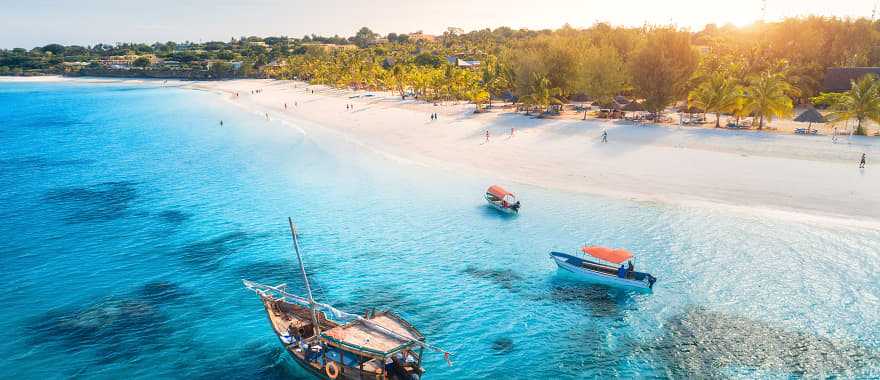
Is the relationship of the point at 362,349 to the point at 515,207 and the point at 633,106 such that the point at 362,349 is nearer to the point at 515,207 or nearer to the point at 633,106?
the point at 515,207

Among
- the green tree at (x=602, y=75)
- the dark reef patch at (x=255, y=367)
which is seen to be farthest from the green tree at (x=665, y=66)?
the dark reef patch at (x=255, y=367)

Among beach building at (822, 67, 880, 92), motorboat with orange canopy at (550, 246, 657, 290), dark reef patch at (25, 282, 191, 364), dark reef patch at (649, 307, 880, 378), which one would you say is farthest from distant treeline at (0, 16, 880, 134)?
dark reef patch at (25, 282, 191, 364)

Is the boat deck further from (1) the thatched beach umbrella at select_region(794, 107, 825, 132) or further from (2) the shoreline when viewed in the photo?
(1) the thatched beach umbrella at select_region(794, 107, 825, 132)

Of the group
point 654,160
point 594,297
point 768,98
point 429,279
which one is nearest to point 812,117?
point 768,98

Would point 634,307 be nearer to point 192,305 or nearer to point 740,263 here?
point 740,263

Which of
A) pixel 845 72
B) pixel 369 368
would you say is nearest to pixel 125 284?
pixel 369 368

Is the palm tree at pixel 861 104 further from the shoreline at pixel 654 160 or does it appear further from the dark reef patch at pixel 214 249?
the dark reef patch at pixel 214 249
